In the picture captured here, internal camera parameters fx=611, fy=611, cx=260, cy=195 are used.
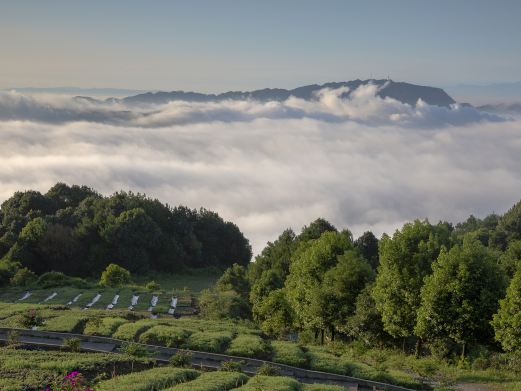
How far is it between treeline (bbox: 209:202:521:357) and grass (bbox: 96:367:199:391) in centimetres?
1386

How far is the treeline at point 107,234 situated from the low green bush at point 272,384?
49.9 meters

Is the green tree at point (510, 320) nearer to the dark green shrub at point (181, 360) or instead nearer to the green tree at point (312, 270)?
the green tree at point (312, 270)

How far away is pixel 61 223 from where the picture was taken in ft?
292

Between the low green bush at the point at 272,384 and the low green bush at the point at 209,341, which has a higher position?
the low green bush at the point at 209,341

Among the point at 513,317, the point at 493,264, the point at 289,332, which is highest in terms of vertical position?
the point at 493,264

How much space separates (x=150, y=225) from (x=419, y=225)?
197 ft

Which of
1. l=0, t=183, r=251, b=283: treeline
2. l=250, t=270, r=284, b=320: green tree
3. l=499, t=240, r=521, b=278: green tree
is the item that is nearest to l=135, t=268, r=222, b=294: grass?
l=0, t=183, r=251, b=283: treeline

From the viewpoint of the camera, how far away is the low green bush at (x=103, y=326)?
106 feet

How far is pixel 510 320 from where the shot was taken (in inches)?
1143

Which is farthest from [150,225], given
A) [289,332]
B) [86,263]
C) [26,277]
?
[289,332]

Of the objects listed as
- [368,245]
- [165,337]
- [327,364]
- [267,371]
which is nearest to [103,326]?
[165,337]

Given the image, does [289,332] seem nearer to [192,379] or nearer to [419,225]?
[419,225]

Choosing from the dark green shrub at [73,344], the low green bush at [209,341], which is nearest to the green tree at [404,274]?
the low green bush at [209,341]

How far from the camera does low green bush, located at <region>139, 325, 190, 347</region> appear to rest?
30975 mm
